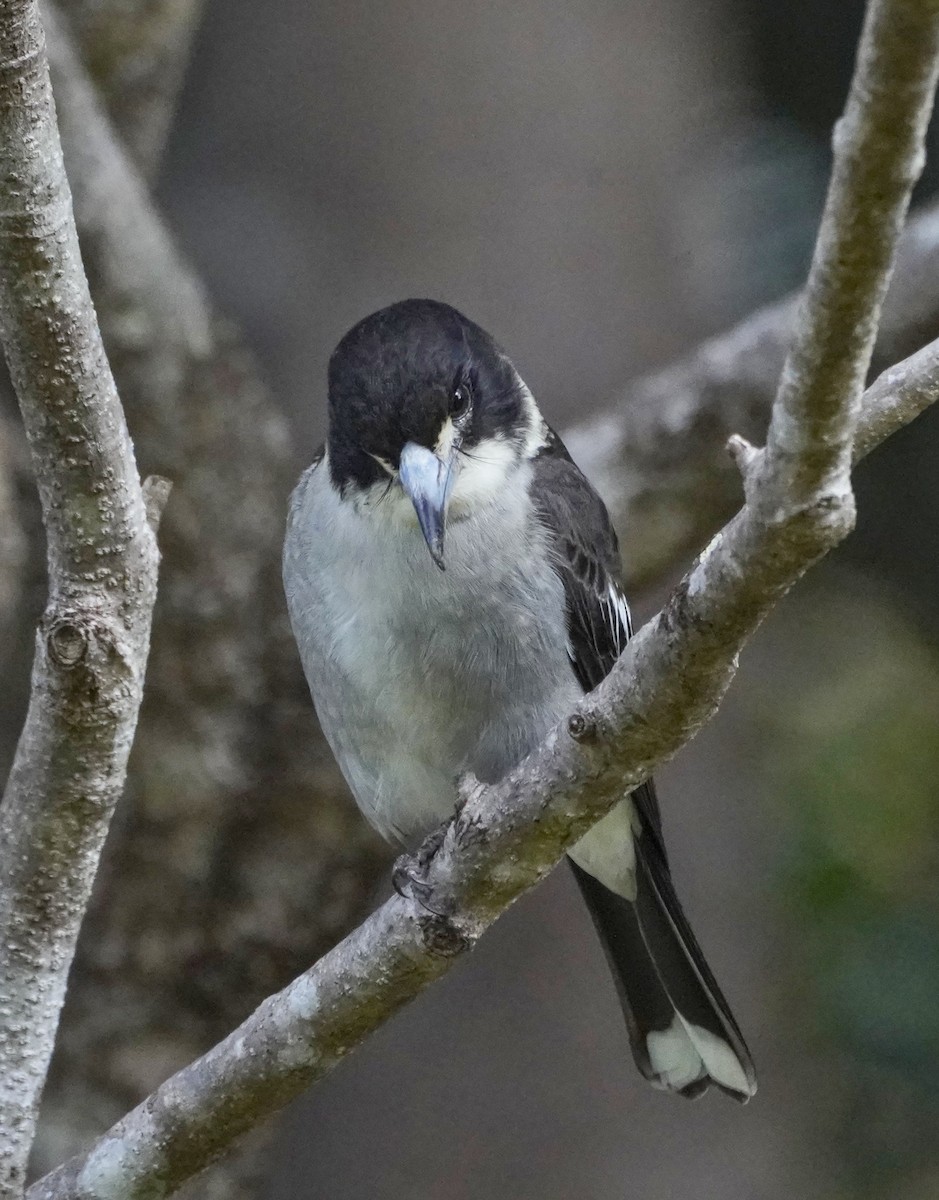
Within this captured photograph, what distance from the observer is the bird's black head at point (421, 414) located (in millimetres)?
2383

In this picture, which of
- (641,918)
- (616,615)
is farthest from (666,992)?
(616,615)

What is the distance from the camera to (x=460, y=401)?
248 cm

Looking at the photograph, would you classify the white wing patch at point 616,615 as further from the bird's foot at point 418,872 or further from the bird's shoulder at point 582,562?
the bird's foot at point 418,872

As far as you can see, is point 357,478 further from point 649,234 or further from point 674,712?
point 649,234

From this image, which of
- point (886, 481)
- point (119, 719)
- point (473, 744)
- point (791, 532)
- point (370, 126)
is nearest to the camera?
point (791, 532)

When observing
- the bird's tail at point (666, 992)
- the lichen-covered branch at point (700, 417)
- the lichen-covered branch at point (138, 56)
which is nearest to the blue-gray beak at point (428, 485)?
the bird's tail at point (666, 992)

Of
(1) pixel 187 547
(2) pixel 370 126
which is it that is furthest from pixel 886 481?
(1) pixel 187 547

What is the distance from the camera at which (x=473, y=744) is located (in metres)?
2.51

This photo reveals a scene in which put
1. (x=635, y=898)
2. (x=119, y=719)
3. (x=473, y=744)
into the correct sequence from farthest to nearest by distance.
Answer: (x=635, y=898) → (x=473, y=744) → (x=119, y=719)

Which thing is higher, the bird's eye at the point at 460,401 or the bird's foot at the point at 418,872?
the bird's eye at the point at 460,401

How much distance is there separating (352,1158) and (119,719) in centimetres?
201

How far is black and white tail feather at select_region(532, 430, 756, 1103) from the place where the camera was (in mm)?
2588

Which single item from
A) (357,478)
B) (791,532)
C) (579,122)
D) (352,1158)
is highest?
(579,122)

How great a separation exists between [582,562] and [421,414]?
1.37 ft
